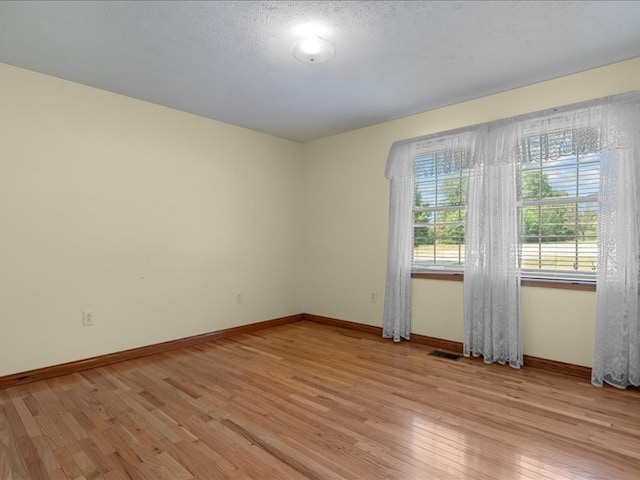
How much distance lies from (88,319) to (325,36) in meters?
2.98

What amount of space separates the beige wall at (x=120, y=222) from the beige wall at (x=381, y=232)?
65 centimetres

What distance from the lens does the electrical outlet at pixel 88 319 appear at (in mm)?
3166

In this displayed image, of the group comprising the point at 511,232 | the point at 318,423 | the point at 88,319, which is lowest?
Result: the point at 318,423

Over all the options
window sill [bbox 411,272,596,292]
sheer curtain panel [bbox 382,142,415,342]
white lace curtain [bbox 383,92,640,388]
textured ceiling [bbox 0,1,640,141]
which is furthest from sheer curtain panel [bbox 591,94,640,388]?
sheer curtain panel [bbox 382,142,415,342]

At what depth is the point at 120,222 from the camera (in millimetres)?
3396

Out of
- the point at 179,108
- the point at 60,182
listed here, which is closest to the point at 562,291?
the point at 179,108

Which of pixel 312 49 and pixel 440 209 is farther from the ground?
pixel 312 49

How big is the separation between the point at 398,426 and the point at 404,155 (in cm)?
276

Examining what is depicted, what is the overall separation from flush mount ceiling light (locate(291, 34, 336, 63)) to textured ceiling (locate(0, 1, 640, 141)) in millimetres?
60

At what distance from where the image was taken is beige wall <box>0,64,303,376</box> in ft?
9.39

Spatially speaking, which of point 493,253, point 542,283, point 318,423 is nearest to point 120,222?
point 318,423

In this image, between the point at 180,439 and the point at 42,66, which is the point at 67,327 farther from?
the point at 42,66

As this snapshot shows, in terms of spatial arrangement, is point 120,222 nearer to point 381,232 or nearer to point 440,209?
point 381,232

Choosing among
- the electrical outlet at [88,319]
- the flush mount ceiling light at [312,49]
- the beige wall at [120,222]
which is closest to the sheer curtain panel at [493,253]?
the flush mount ceiling light at [312,49]
